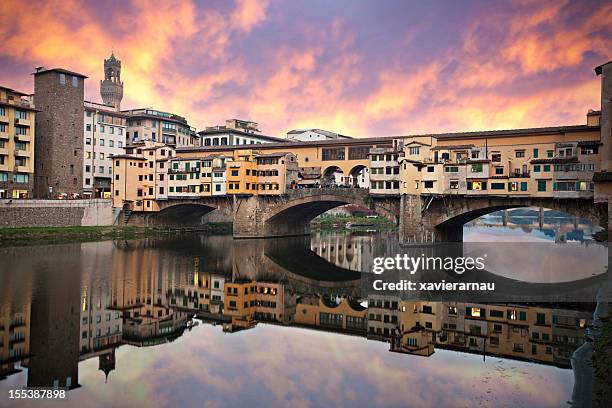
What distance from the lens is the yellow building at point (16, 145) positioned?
5697cm

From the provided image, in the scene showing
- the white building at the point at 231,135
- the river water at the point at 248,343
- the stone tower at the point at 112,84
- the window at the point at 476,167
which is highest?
the stone tower at the point at 112,84

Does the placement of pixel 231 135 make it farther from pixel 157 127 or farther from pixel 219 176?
pixel 219 176

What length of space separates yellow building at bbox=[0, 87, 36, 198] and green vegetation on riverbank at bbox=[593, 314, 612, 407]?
5894 cm

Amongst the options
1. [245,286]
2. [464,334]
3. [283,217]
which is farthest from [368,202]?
[464,334]

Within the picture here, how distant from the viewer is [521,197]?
1777 inches

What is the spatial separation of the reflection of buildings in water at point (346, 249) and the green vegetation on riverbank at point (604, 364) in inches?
963

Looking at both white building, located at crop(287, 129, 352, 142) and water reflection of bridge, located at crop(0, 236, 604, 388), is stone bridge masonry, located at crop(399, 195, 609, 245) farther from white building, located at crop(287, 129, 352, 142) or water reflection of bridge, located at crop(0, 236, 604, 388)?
white building, located at crop(287, 129, 352, 142)

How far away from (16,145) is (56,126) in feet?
20.0

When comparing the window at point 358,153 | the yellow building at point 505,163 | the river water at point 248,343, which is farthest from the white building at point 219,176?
the river water at point 248,343

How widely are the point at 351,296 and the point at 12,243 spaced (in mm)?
33744

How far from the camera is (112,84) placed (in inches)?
5212

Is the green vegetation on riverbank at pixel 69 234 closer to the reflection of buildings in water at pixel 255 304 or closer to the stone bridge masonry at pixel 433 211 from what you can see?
the reflection of buildings in water at pixel 255 304

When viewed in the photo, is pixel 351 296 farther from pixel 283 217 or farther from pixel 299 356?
pixel 283 217

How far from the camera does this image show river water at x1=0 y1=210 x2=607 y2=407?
15.1 meters
